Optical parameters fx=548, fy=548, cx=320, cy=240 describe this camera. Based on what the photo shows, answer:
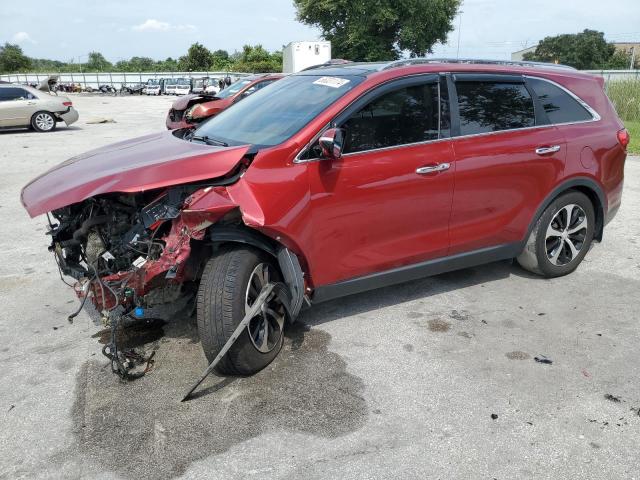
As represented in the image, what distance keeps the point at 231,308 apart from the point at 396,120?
174 cm

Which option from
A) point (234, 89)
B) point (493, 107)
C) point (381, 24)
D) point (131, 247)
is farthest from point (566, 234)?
point (381, 24)

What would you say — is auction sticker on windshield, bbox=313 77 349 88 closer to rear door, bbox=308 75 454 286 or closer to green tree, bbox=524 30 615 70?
rear door, bbox=308 75 454 286

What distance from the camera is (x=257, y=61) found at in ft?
211

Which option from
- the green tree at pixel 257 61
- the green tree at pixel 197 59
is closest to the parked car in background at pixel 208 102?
the green tree at pixel 257 61

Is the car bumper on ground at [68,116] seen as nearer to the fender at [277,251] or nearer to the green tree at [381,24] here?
the fender at [277,251]

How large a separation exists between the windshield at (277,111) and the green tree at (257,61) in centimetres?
5935

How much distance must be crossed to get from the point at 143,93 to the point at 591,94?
4680 centimetres

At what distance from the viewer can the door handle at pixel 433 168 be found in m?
3.84

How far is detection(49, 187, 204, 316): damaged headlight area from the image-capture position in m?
3.17

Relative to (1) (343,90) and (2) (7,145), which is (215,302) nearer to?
(1) (343,90)

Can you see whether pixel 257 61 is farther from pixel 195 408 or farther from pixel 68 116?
pixel 195 408

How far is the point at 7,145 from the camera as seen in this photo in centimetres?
1397

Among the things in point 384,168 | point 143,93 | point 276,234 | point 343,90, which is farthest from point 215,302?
point 143,93

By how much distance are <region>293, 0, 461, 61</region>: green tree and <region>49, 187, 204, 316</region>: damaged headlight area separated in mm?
47338
